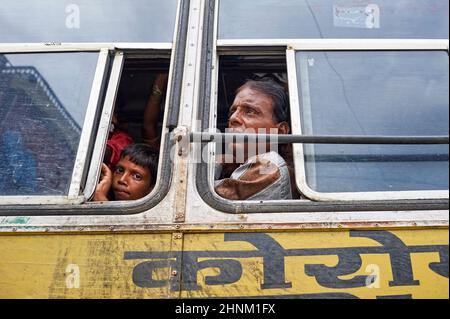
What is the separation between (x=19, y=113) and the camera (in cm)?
187

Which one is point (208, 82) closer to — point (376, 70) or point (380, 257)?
point (376, 70)

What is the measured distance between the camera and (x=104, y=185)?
75.2 inches

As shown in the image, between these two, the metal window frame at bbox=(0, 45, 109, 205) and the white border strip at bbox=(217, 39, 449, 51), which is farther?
the white border strip at bbox=(217, 39, 449, 51)

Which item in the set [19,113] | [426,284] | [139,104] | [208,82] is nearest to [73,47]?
[19,113]

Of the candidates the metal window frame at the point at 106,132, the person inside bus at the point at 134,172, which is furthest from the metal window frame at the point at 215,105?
the person inside bus at the point at 134,172

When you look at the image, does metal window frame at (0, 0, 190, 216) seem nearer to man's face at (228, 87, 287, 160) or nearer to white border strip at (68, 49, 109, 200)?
white border strip at (68, 49, 109, 200)

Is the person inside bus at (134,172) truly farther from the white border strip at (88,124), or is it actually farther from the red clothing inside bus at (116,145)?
the white border strip at (88,124)

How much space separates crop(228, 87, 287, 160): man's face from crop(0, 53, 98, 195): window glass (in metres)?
0.74

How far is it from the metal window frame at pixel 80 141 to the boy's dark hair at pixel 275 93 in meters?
0.75

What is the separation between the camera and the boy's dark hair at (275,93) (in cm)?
Answer: 228

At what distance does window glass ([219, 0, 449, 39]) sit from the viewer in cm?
201

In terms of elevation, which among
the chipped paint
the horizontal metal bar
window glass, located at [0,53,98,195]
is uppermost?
window glass, located at [0,53,98,195]

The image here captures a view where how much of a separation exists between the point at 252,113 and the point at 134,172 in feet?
2.33

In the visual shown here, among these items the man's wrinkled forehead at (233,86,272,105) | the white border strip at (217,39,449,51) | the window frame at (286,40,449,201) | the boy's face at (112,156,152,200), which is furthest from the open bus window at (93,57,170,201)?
the window frame at (286,40,449,201)
